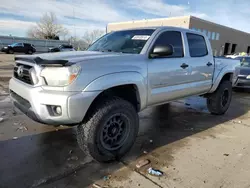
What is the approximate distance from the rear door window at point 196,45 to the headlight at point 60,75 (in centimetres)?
259

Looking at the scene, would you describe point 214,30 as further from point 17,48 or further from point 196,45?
point 196,45

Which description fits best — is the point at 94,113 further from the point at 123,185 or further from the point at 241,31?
the point at 241,31

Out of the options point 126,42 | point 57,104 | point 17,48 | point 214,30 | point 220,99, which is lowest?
point 220,99

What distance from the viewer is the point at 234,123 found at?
16.8 feet

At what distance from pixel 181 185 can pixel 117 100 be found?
1.32 m

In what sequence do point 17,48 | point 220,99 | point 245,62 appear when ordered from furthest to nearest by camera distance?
point 17,48, point 245,62, point 220,99

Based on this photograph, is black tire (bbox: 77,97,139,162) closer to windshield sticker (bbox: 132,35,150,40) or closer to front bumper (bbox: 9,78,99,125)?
front bumper (bbox: 9,78,99,125)

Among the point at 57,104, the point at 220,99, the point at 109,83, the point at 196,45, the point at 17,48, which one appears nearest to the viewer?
the point at 57,104

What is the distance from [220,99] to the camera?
5.45 m

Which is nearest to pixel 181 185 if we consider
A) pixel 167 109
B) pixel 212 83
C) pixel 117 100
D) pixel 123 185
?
pixel 123 185

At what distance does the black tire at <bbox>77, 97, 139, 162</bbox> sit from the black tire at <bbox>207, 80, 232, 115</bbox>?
2.96 m

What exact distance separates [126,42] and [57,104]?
5.75 feet

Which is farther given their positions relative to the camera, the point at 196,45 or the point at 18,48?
the point at 18,48

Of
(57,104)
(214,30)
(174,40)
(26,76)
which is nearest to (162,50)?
(174,40)
